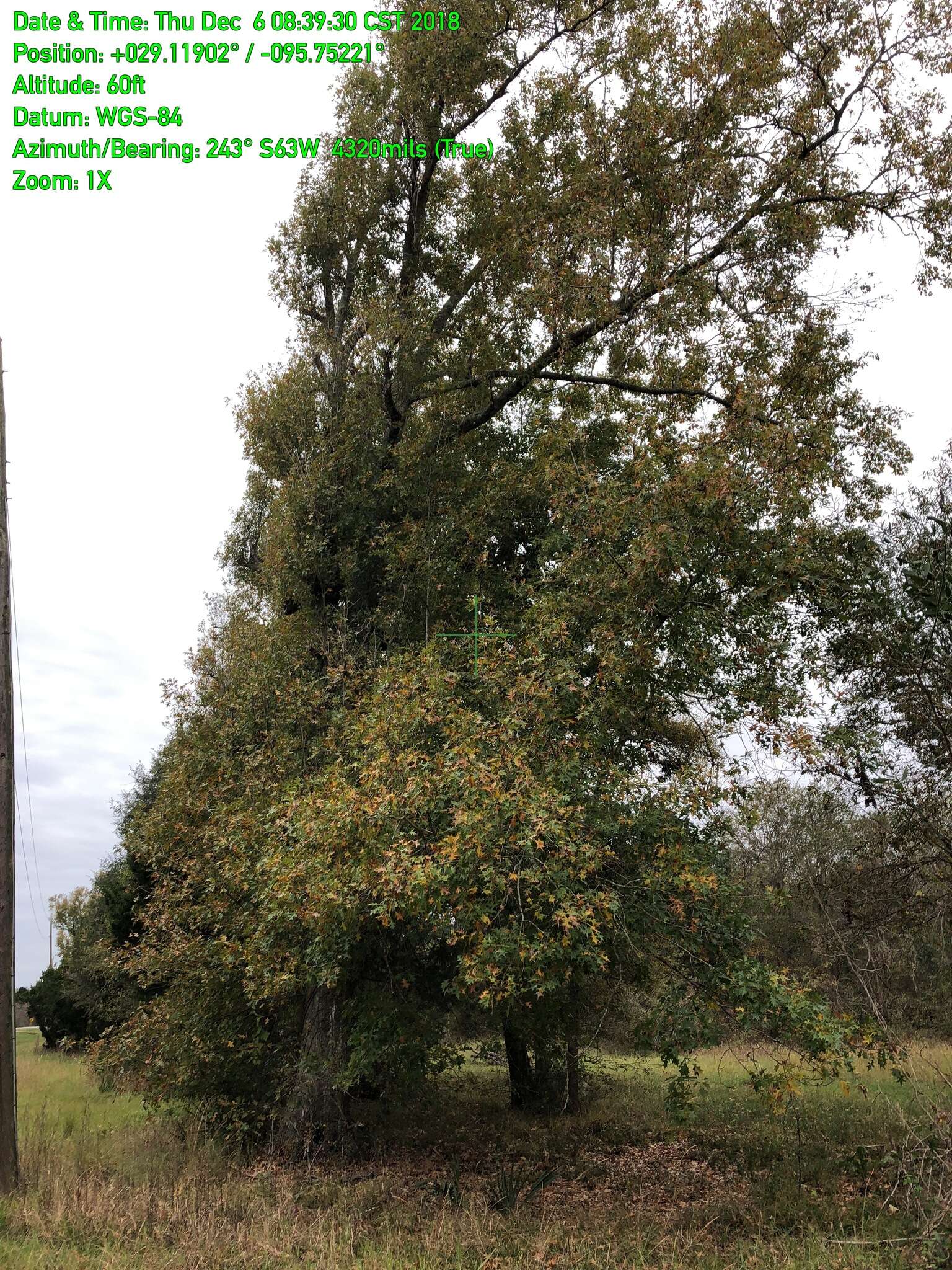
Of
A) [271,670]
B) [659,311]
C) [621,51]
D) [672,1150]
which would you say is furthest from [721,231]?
[672,1150]

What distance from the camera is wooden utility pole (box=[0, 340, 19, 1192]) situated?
384 inches

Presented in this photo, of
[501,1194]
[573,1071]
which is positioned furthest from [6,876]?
[573,1071]

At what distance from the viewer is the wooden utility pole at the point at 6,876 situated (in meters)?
9.77

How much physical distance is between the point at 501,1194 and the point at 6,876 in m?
6.98

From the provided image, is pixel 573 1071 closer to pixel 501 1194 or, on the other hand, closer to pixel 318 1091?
pixel 318 1091

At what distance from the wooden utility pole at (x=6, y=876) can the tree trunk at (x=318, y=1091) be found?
3529mm

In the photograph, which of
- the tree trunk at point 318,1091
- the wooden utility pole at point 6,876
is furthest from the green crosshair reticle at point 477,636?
the wooden utility pole at point 6,876

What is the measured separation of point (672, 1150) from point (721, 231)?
45.5 ft

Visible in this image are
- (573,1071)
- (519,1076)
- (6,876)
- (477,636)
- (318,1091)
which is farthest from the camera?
(519,1076)

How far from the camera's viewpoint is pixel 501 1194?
10.5 m

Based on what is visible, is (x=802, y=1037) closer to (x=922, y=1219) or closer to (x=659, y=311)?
(x=922, y=1219)

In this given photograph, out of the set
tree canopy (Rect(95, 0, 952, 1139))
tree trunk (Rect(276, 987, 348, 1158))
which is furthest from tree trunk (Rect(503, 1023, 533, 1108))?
tree trunk (Rect(276, 987, 348, 1158))

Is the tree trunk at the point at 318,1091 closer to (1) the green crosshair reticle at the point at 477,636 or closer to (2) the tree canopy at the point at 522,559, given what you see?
(2) the tree canopy at the point at 522,559

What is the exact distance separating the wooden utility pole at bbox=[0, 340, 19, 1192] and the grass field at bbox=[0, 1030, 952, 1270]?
54 cm
